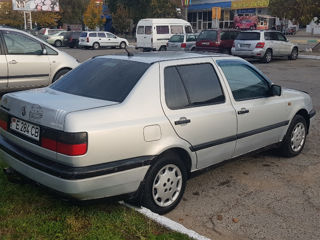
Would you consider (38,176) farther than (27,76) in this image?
No

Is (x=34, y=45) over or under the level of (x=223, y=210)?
over

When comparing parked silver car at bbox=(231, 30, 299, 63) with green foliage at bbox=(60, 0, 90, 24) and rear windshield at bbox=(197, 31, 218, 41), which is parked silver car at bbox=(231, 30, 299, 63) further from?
green foliage at bbox=(60, 0, 90, 24)

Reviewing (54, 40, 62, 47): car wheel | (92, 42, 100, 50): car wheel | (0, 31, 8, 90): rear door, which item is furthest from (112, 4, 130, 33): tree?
(0, 31, 8, 90): rear door

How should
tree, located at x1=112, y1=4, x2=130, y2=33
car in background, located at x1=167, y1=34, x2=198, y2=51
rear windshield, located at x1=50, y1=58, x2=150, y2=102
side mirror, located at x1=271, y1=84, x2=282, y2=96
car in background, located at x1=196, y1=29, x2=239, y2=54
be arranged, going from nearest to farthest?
rear windshield, located at x1=50, y1=58, x2=150, y2=102
side mirror, located at x1=271, y1=84, x2=282, y2=96
car in background, located at x1=196, y1=29, x2=239, y2=54
car in background, located at x1=167, y1=34, x2=198, y2=51
tree, located at x1=112, y1=4, x2=130, y2=33

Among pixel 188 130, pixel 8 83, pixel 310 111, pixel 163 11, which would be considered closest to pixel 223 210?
pixel 188 130

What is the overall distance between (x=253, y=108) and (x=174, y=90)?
1.21 m

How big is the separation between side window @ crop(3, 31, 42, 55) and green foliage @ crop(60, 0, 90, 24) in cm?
5381

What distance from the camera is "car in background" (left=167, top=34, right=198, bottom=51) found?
2167 cm

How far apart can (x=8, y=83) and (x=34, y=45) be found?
44.2 inches

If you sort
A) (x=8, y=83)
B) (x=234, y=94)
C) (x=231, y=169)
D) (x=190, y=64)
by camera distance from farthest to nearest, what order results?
1. (x=8, y=83)
2. (x=231, y=169)
3. (x=234, y=94)
4. (x=190, y=64)

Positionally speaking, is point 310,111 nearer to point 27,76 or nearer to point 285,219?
point 285,219

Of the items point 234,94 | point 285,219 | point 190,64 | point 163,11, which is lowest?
point 285,219

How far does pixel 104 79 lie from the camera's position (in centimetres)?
391

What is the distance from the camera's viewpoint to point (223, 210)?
3.94 meters
